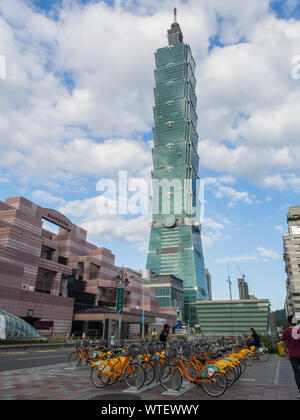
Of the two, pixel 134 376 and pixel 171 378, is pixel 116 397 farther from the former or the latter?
pixel 171 378

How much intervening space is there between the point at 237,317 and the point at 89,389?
292 ft

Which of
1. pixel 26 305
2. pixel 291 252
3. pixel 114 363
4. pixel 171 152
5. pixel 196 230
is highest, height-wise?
pixel 171 152

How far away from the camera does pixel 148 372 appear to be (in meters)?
10.2

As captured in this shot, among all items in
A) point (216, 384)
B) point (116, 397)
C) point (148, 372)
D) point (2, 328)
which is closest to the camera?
point (116, 397)

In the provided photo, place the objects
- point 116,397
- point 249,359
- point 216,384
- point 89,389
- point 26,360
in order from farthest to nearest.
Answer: point 26,360 → point 249,359 → point 89,389 → point 216,384 → point 116,397

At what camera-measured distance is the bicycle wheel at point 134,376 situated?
988 cm

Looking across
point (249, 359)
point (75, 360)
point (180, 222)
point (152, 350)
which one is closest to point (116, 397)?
point (152, 350)

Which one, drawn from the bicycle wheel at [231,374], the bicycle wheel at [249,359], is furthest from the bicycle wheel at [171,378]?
the bicycle wheel at [249,359]

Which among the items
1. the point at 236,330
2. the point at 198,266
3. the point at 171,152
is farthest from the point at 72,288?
the point at 171,152

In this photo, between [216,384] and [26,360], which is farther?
[26,360]

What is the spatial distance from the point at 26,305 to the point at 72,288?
890 inches

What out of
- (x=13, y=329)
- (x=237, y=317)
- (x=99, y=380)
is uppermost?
(x=237, y=317)
